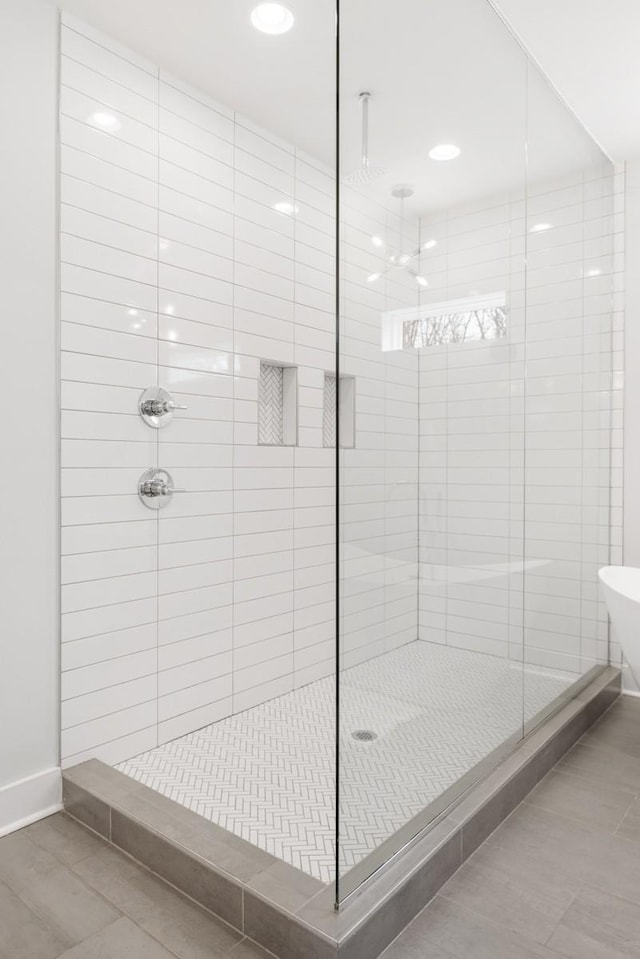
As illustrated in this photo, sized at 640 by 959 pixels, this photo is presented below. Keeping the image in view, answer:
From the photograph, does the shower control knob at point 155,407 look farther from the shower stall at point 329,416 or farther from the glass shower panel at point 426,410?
the glass shower panel at point 426,410

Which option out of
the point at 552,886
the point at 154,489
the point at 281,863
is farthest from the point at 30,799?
the point at 552,886

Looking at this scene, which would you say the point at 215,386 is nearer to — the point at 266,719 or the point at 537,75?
the point at 266,719

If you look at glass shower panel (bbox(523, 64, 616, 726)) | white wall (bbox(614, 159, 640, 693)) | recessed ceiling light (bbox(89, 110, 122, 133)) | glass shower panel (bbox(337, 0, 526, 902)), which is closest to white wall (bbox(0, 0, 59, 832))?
recessed ceiling light (bbox(89, 110, 122, 133))

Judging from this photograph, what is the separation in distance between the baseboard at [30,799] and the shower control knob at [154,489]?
106 cm

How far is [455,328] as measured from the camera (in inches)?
81.4

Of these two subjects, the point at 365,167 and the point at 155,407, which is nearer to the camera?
the point at 365,167

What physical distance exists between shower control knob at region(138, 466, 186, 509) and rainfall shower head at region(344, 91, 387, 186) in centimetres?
148

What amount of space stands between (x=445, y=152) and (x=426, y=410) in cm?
81

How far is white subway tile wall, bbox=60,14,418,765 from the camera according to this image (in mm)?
1821

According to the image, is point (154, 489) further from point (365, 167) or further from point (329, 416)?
point (365, 167)

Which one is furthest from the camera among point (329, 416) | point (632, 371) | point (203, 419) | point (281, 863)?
point (632, 371)

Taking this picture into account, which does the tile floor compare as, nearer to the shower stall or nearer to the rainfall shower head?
the shower stall

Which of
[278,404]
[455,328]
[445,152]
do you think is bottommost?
[278,404]

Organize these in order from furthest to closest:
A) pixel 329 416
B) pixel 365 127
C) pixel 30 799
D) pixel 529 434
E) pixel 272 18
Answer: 1. pixel 329 416
2. pixel 529 434
3. pixel 272 18
4. pixel 30 799
5. pixel 365 127
